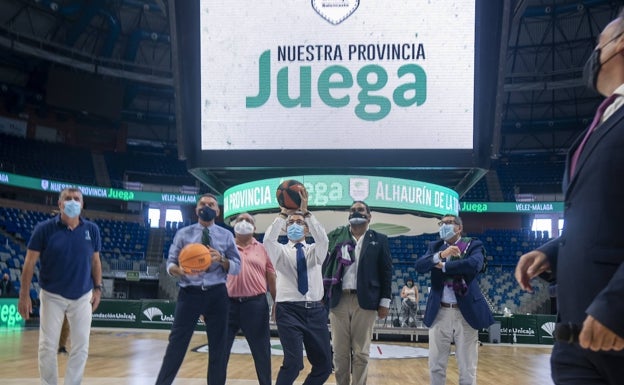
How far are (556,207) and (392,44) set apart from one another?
1029 inches

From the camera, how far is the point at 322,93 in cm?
926

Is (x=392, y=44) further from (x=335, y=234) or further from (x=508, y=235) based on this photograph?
(x=508, y=235)

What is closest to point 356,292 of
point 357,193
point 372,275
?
point 372,275

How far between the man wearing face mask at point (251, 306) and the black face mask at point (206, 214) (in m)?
0.73

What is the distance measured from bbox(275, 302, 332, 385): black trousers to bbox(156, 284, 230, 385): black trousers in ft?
1.78

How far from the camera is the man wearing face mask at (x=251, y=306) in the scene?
18.7 ft

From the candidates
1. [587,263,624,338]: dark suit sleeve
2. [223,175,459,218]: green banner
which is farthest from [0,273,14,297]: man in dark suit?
[587,263,624,338]: dark suit sleeve

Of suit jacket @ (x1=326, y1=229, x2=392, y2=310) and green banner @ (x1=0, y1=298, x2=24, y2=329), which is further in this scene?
green banner @ (x1=0, y1=298, x2=24, y2=329)

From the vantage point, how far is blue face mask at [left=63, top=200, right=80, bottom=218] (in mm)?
5547

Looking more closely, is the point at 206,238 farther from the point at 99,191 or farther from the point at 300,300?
the point at 99,191

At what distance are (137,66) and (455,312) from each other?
2799cm

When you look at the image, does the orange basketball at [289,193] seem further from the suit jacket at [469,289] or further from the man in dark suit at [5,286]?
the man in dark suit at [5,286]

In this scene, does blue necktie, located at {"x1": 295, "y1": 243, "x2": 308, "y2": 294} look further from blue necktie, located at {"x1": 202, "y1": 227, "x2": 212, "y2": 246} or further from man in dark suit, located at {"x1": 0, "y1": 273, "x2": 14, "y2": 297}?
man in dark suit, located at {"x1": 0, "y1": 273, "x2": 14, "y2": 297}

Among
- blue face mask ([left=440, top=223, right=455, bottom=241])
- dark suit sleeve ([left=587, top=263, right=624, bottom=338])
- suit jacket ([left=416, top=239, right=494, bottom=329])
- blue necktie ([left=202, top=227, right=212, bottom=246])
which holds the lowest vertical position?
suit jacket ([left=416, top=239, right=494, bottom=329])
